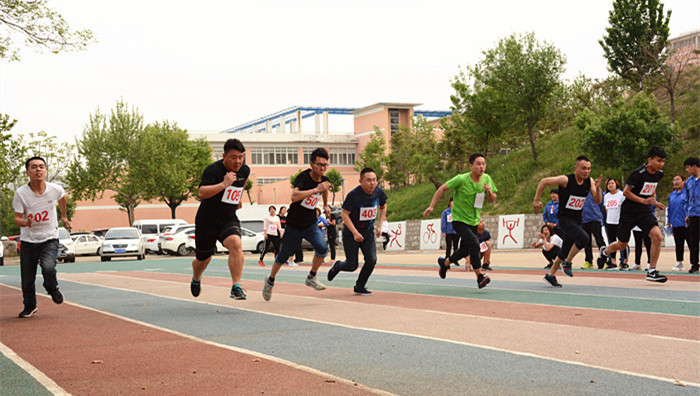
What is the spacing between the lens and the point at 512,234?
30297mm

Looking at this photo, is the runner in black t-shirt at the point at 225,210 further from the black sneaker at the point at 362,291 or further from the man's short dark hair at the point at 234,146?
the black sneaker at the point at 362,291

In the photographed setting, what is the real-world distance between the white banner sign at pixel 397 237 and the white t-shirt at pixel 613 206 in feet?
Answer: 64.0

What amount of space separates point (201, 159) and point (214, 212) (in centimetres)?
6792

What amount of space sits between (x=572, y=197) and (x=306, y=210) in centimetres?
407

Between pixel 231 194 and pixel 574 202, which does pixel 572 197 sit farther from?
pixel 231 194

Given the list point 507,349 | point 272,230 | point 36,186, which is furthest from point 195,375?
point 272,230

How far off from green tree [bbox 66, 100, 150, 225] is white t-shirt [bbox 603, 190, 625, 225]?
53.8m

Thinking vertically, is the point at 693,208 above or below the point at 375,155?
below

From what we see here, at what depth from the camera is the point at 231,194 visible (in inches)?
370

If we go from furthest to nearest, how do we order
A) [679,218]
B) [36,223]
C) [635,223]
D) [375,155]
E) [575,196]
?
[375,155]
[679,218]
[635,223]
[575,196]
[36,223]

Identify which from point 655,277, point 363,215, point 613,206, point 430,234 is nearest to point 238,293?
point 363,215

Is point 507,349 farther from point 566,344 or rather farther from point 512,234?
point 512,234

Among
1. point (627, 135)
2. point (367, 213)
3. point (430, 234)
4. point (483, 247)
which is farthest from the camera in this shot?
point (430, 234)

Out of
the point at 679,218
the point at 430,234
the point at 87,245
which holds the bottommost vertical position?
the point at 87,245
